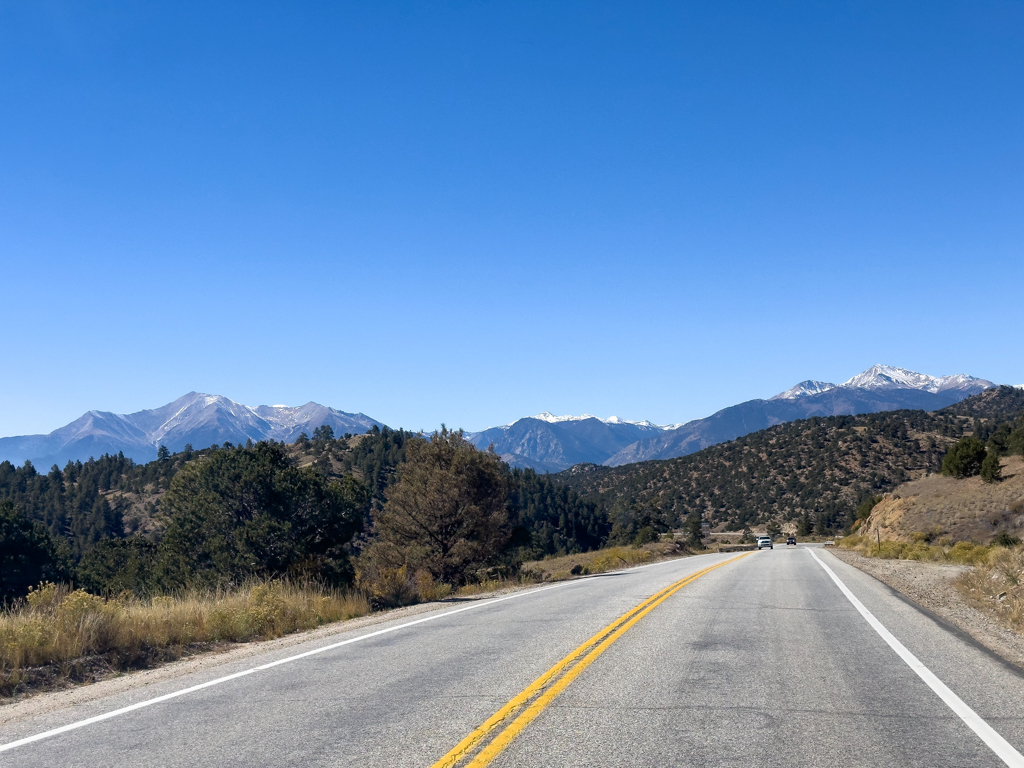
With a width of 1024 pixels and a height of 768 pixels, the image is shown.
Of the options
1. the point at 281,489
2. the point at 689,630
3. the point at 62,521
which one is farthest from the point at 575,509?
the point at 689,630

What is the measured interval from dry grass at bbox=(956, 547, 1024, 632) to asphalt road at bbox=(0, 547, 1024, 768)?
2.17 meters

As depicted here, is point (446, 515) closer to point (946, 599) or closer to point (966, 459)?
point (946, 599)

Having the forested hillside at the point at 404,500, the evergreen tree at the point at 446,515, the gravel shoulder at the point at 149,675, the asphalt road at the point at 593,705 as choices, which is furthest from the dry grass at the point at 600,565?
the asphalt road at the point at 593,705

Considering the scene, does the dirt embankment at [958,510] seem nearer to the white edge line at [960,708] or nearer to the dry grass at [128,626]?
the white edge line at [960,708]

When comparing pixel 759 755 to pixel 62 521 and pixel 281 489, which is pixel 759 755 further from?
pixel 62 521

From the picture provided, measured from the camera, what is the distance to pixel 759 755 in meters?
5.23

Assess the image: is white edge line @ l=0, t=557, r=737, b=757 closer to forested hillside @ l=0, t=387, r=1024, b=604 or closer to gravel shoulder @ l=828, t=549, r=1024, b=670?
forested hillside @ l=0, t=387, r=1024, b=604

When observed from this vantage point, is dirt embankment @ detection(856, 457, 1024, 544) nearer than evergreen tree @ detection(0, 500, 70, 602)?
Yes

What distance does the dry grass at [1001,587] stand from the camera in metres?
12.7

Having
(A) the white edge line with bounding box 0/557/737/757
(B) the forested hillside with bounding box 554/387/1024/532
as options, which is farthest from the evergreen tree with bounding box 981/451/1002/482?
(B) the forested hillside with bounding box 554/387/1024/532

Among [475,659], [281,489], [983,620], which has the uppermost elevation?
[281,489]

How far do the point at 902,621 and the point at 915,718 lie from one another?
6.97 m

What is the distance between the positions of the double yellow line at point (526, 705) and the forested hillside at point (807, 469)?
3223 inches

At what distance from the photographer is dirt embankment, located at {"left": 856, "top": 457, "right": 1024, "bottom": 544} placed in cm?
3856
